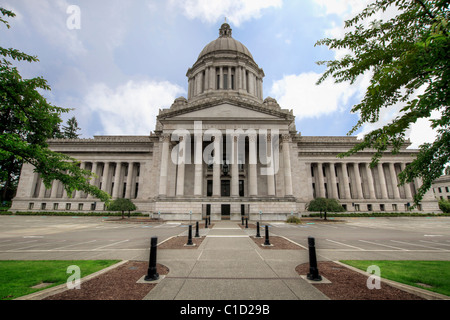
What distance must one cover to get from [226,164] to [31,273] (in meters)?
32.5

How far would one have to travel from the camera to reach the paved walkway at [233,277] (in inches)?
165

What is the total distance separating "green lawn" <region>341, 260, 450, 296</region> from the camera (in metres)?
4.66

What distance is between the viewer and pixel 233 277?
17.6 feet

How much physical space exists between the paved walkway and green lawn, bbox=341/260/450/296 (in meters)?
2.31

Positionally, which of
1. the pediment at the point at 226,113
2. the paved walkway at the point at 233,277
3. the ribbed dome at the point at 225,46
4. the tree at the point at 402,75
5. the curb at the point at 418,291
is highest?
the ribbed dome at the point at 225,46

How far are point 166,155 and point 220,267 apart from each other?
30627 mm

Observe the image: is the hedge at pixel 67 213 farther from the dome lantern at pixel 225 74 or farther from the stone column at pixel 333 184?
A: the stone column at pixel 333 184

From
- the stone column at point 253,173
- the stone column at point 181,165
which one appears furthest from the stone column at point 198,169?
the stone column at point 253,173

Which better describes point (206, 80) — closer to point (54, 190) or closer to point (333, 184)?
point (333, 184)

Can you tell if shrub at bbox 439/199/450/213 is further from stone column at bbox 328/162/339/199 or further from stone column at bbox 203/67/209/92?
stone column at bbox 203/67/209/92

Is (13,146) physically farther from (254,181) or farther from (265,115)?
(265,115)

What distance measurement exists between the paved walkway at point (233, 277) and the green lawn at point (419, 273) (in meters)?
2.31
